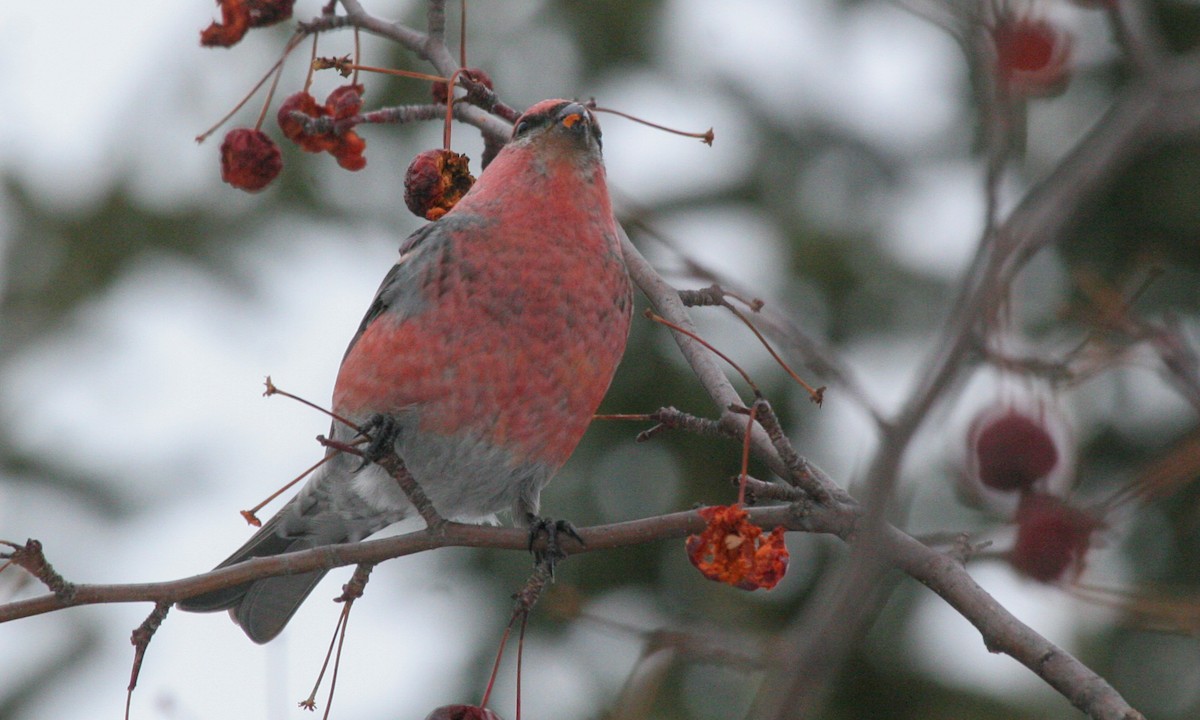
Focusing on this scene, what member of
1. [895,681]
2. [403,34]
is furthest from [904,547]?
[895,681]

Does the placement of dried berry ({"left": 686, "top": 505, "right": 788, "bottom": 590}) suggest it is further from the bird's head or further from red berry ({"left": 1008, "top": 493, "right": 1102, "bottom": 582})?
the bird's head

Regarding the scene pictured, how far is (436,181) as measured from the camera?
2.52 m

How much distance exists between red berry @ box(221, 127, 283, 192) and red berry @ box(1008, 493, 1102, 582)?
173 cm

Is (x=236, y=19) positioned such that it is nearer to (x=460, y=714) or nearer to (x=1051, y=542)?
(x=460, y=714)

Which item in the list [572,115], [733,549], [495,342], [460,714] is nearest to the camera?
[733,549]

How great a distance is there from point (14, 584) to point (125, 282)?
13.8 ft

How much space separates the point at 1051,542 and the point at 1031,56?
24.0 inches

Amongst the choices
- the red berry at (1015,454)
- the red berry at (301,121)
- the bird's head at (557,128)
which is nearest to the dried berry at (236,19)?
the red berry at (301,121)

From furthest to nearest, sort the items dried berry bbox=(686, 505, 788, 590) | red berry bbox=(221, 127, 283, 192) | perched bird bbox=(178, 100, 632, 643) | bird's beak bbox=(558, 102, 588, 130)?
bird's beak bbox=(558, 102, 588, 130)
perched bird bbox=(178, 100, 632, 643)
red berry bbox=(221, 127, 283, 192)
dried berry bbox=(686, 505, 788, 590)

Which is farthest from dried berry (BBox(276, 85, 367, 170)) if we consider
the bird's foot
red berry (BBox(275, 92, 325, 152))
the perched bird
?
the bird's foot

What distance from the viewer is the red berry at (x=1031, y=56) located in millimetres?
1284

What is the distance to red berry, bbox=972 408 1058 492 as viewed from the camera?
175 centimetres

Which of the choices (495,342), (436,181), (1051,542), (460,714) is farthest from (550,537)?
(1051,542)

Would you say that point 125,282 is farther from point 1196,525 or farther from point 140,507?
point 1196,525
